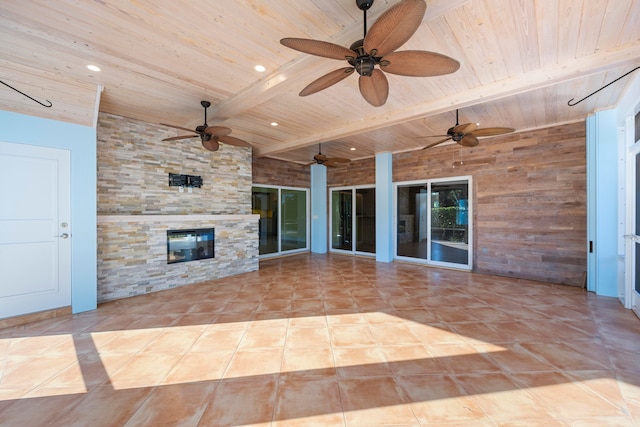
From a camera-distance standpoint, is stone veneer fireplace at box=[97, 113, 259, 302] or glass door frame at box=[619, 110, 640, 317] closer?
glass door frame at box=[619, 110, 640, 317]

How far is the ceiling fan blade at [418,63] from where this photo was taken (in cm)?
194

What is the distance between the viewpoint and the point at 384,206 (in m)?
6.98

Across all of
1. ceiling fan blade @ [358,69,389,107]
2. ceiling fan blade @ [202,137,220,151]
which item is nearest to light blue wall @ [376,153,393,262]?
ceiling fan blade @ [202,137,220,151]

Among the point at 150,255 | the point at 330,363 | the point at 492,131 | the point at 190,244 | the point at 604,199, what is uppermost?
the point at 492,131

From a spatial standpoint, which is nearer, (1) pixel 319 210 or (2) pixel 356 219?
(2) pixel 356 219

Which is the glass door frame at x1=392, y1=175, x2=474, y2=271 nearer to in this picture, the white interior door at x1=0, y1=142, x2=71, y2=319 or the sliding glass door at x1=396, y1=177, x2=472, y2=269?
the sliding glass door at x1=396, y1=177, x2=472, y2=269

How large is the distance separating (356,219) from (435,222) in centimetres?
237

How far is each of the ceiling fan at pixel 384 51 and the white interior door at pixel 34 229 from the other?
3.61 metres

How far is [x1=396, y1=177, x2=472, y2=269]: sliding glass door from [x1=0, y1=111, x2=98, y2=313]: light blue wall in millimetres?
6300

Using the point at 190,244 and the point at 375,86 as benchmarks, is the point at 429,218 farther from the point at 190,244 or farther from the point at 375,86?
the point at 190,244

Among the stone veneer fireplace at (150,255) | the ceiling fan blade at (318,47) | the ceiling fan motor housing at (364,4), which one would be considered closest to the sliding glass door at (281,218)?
the stone veneer fireplace at (150,255)

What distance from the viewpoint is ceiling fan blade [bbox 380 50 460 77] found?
76.5 inches

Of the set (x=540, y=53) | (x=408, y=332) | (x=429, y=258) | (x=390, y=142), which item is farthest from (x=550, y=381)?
(x=390, y=142)

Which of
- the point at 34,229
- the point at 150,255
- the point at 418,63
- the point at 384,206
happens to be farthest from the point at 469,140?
the point at 34,229
